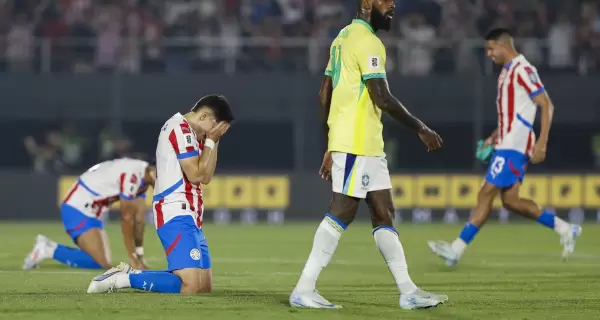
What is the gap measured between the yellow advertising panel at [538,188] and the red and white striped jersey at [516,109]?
11749 millimetres

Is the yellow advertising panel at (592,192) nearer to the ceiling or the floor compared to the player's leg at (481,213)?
nearer to the floor

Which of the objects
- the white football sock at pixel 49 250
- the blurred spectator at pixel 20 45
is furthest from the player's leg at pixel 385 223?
the blurred spectator at pixel 20 45

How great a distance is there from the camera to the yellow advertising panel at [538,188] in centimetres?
2492

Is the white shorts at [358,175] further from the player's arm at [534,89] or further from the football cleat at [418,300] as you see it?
the player's arm at [534,89]

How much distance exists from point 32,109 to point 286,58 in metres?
5.65

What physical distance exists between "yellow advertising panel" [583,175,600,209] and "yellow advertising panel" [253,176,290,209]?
20.4 feet

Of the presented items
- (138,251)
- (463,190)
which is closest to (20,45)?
(463,190)

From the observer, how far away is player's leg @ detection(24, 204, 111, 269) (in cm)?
1287

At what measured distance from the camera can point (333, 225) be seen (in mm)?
8555

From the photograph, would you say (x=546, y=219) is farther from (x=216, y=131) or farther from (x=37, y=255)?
(x=37, y=255)

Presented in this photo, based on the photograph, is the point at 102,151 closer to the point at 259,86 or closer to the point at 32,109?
the point at 32,109

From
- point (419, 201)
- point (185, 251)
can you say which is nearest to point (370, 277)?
point (185, 251)

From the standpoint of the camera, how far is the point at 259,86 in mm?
26281

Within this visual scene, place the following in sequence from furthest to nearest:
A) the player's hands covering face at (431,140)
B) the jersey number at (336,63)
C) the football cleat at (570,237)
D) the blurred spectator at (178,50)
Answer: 1. the blurred spectator at (178,50)
2. the football cleat at (570,237)
3. the jersey number at (336,63)
4. the player's hands covering face at (431,140)
